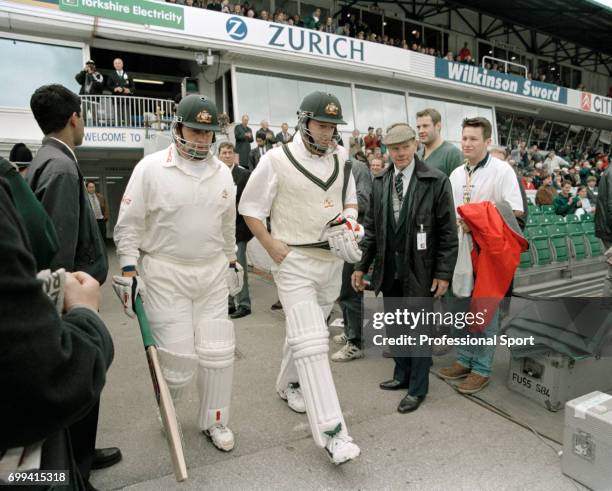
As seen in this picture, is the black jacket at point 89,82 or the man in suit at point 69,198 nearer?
the man in suit at point 69,198

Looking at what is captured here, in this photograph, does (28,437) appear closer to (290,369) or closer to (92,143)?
(290,369)

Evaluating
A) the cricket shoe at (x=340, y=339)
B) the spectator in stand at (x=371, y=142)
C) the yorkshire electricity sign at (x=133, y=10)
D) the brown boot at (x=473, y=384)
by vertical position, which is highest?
the yorkshire electricity sign at (x=133, y=10)

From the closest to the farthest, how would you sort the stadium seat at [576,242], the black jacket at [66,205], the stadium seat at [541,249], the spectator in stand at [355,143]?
1. the black jacket at [66,205]
2. the stadium seat at [541,249]
3. the stadium seat at [576,242]
4. the spectator in stand at [355,143]

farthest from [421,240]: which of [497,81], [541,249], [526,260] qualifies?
[497,81]

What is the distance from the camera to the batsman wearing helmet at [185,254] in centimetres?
260

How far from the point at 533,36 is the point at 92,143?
28663mm

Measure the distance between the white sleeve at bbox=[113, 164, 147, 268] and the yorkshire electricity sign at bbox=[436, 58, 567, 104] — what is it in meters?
20.5

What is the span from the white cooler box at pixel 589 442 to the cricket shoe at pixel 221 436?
1.86 metres

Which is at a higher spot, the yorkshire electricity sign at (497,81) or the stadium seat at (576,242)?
the yorkshire electricity sign at (497,81)

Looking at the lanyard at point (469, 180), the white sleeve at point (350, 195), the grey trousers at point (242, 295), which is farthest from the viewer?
the grey trousers at point (242, 295)

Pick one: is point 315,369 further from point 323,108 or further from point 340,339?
point 340,339

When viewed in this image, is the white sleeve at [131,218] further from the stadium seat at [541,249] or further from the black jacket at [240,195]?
the stadium seat at [541,249]

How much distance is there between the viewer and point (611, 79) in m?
35.0

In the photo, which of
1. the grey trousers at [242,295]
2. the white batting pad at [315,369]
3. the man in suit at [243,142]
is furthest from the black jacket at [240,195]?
the man in suit at [243,142]
